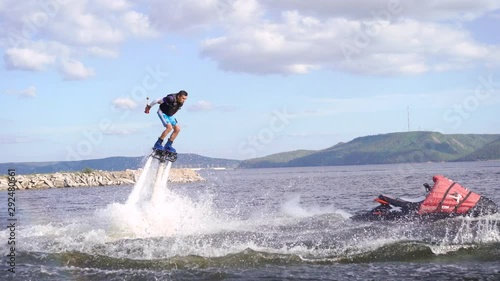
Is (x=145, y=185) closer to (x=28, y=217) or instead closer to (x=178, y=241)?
(x=178, y=241)

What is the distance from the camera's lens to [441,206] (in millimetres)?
19359

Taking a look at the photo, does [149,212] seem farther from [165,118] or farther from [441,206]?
[441,206]

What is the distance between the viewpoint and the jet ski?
19250 mm

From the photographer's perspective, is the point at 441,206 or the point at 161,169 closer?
the point at 161,169

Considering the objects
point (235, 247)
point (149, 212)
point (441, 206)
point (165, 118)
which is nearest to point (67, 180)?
point (149, 212)

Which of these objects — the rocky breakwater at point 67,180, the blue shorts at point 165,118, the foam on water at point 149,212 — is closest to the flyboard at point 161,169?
the foam on water at point 149,212

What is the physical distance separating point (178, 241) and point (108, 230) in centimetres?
342

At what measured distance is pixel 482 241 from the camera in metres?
14.5

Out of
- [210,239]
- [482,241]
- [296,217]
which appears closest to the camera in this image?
[482,241]

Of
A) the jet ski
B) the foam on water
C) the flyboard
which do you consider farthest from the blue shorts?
the jet ski

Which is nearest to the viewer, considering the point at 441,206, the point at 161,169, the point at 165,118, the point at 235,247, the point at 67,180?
the point at 235,247

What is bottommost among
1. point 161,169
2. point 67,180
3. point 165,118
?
point 67,180

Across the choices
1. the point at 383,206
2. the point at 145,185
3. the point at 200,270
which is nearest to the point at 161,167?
the point at 145,185

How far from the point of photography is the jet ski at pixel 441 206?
19.2 m
